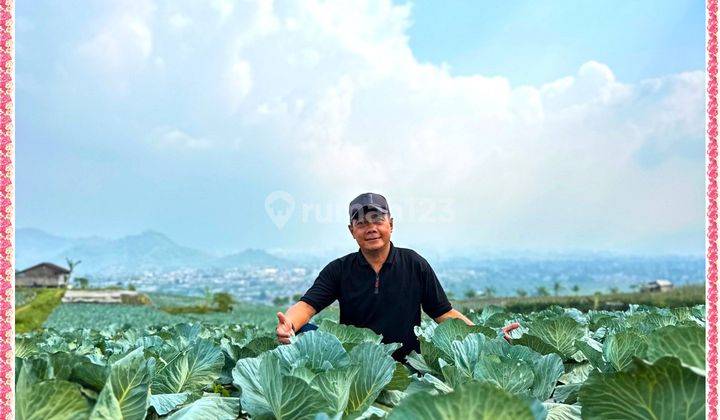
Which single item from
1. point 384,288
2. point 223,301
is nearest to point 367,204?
point 384,288

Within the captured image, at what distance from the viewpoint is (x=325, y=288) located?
3.48 m

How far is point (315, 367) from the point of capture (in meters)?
1.60

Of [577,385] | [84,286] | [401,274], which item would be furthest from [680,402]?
[84,286]

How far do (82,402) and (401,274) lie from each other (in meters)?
2.46

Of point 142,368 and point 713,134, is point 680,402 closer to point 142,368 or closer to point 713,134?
point 713,134

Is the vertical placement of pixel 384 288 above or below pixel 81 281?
above

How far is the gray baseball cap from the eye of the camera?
3254mm

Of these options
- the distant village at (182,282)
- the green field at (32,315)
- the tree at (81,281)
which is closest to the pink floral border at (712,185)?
the green field at (32,315)

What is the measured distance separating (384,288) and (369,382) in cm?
199

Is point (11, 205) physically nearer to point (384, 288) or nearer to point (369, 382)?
point (369, 382)

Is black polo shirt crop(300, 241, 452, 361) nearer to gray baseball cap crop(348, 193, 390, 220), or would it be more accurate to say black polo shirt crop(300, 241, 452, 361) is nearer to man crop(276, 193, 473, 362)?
man crop(276, 193, 473, 362)

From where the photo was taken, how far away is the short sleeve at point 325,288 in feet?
11.0

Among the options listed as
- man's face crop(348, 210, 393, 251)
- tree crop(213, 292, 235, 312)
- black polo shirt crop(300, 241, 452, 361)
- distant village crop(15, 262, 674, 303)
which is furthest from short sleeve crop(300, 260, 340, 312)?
distant village crop(15, 262, 674, 303)

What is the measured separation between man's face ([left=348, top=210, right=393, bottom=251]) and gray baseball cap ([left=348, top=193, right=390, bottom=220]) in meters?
0.03
